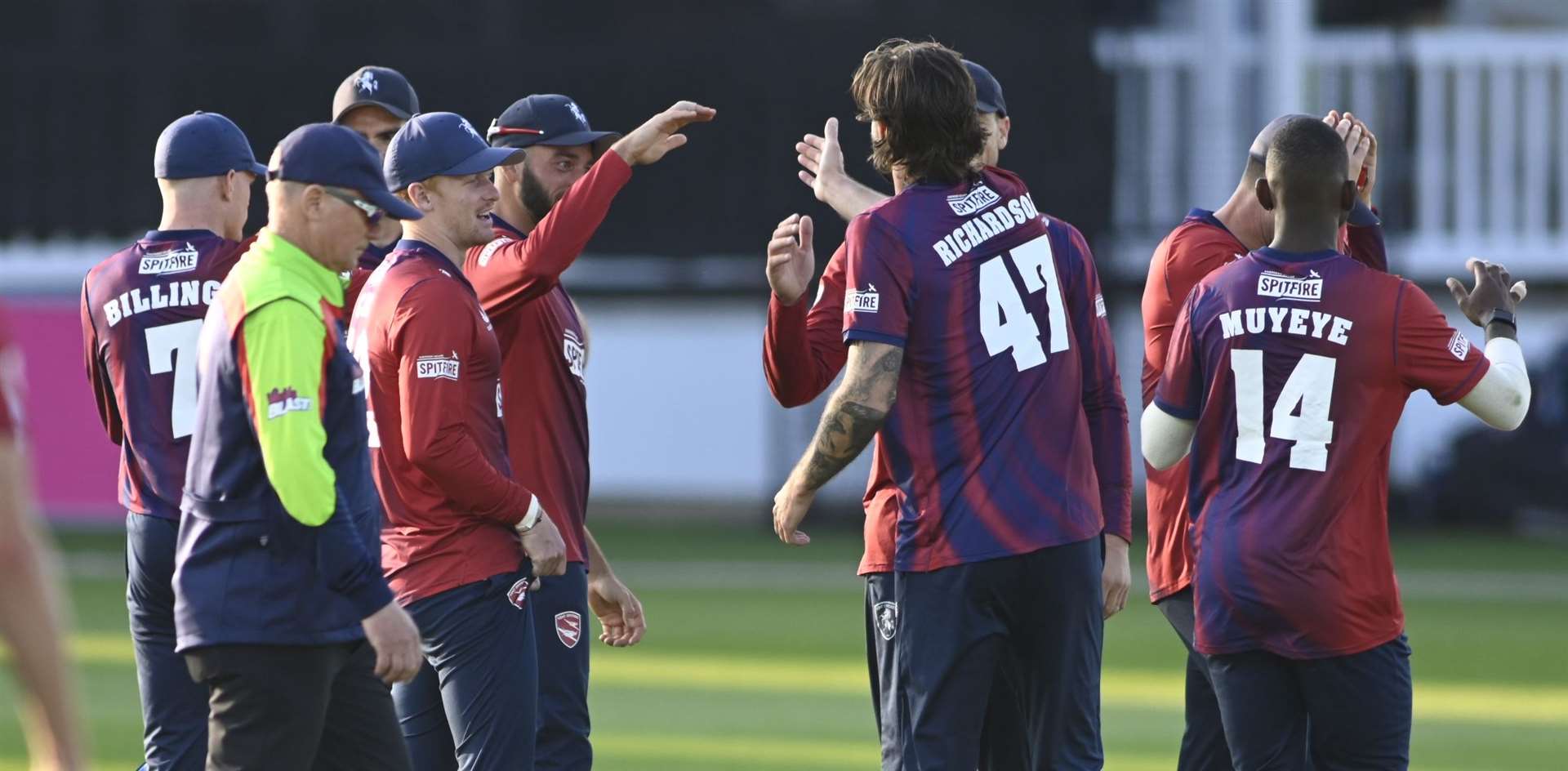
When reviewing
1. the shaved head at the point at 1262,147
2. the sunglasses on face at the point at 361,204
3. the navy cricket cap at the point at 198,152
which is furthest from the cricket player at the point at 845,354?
the navy cricket cap at the point at 198,152

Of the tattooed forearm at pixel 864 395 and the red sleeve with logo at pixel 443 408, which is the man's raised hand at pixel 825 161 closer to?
the tattooed forearm at pixel 864 395

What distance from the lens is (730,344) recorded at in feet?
70.3

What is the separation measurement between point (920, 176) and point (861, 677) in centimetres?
623

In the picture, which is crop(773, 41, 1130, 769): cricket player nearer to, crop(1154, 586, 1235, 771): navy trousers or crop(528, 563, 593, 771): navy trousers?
crop(1154, 586, 1235, 771): navy trousers

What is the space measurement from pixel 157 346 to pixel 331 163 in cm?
143

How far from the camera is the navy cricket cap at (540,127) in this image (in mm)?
5914

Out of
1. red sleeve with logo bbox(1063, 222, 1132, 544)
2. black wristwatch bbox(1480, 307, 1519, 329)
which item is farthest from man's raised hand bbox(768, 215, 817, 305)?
black wristwatch bbox(1480, 307, 1519, 329)

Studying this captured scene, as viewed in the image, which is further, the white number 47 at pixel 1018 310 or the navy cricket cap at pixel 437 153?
the navy cricket cap at pixel 437 153

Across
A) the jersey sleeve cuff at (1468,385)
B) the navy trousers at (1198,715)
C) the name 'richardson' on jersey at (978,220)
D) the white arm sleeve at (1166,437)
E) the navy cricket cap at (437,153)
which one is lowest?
the navy trousers at (1198,715)

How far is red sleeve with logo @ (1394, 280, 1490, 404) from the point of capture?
4918 millimetres

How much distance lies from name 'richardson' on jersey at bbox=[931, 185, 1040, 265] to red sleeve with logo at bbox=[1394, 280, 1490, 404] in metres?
0.92

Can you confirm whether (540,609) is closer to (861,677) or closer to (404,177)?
(404,177)

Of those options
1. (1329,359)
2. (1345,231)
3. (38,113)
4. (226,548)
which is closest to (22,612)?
(226,548)

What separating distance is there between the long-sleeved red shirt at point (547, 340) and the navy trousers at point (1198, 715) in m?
1.67
